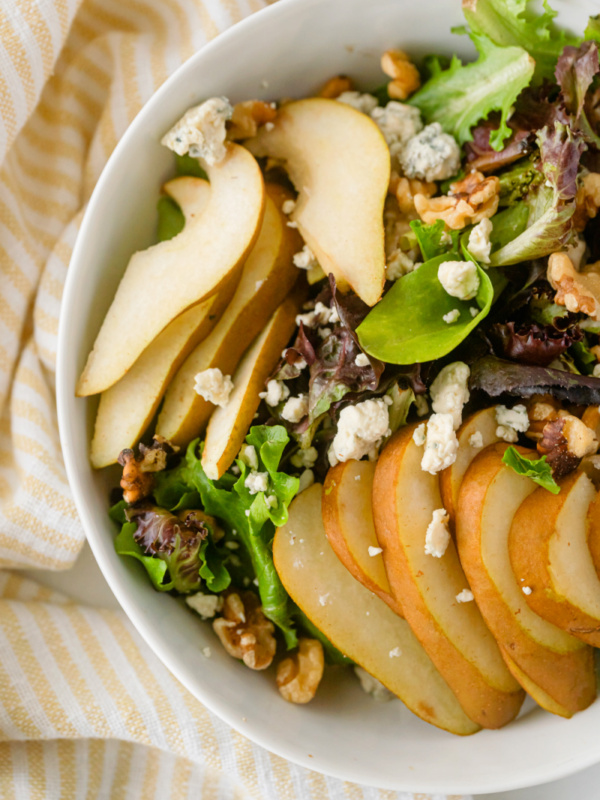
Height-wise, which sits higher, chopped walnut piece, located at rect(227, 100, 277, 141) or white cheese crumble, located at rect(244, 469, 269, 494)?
chopped walnut piece, located at rect(227, 100, 277, 141)

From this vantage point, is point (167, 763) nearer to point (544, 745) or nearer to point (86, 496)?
point (86, 496)

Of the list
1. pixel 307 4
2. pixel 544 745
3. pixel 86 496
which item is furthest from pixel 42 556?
pixel 307 4

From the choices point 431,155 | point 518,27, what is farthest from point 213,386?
point 518,27

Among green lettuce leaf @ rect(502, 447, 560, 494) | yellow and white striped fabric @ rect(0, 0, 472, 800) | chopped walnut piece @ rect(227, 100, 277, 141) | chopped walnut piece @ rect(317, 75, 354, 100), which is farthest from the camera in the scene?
yellow and white striped fabric @ rect(0, 0, 472, 800)

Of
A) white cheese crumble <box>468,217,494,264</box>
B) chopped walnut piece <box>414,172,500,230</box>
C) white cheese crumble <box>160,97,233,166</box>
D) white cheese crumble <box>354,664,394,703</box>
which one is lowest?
white cheese crumble <box>354,664,394,703</box>

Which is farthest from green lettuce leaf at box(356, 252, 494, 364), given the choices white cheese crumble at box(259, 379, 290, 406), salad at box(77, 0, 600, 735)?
white cheese crumble at box(259, 379, 290, 406)

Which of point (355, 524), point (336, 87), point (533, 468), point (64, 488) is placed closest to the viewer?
point (533, 468)

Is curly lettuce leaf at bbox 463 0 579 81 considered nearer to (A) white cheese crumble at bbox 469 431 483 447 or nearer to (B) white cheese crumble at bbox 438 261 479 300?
(B) white cheese crumble at bbox 438 261 479 300

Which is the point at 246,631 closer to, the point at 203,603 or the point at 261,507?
the point at 203,603
